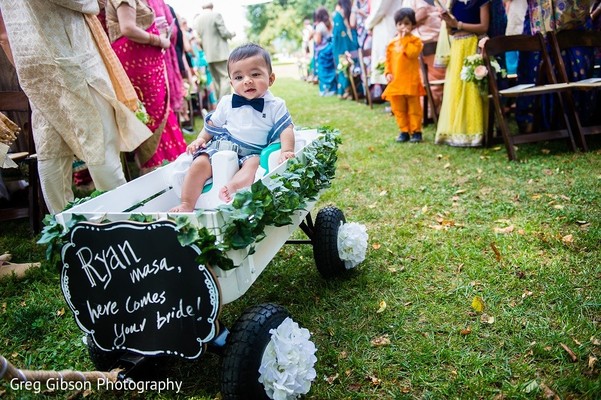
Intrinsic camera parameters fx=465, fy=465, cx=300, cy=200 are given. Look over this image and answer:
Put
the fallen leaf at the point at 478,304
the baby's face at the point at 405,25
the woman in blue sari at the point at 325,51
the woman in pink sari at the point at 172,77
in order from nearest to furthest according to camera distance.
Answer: the fallen leaf at the point at 478,304 → the woman in pink sari at the point at 172,77 → the baby's face at the point at 405,25 → the woman in blue sari at the point at 325,51

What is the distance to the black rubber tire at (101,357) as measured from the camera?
1925 mm

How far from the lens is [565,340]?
A: 2018 mm

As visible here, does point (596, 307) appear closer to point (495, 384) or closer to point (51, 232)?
point (495, 384)

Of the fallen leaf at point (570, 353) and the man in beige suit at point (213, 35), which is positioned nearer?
the fallen leaf at point (570, 353)

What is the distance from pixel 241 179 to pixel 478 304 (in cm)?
137

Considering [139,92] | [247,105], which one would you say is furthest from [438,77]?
[247,105]

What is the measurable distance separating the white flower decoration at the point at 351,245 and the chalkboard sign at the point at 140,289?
3.97 ft

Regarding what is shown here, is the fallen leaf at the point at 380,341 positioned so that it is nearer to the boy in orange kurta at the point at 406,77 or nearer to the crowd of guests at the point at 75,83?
the crowd of guests at the point at 75,83

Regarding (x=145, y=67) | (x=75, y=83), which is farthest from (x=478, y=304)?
(x=145, y=67)

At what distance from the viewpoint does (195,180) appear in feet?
8.02

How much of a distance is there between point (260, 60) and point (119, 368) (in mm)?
1702

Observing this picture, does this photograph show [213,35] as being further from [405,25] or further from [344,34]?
[405,25]

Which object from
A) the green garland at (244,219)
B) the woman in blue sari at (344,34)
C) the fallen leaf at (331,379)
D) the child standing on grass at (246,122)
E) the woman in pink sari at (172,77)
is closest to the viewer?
the green garland at (244,219)

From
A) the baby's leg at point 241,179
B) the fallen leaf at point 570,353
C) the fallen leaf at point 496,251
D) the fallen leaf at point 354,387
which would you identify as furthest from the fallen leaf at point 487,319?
the baby's leg at point 241,179
